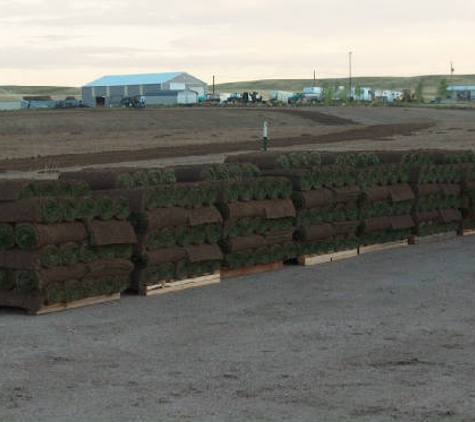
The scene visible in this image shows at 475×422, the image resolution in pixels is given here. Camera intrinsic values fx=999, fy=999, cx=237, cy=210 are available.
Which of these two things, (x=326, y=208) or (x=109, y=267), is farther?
(x=326, y=208)

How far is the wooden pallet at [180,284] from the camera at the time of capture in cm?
1479

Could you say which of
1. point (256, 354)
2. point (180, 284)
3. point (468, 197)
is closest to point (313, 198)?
point (180, 284)

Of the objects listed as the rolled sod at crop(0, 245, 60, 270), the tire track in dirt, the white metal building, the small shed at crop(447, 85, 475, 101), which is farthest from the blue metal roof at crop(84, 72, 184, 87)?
the rolled sod at crop(0, 245, 60, 270)

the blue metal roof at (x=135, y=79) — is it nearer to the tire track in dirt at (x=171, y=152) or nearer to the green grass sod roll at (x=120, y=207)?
the tire track in dirt at (x=171, y=152)

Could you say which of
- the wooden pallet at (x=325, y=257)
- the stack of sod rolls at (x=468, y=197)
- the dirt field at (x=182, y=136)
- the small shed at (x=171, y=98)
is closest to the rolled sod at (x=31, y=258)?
the wooden pallet at (x=325, y=257)

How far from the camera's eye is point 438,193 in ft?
68.9

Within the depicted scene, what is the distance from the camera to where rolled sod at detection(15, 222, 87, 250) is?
42.7 feet

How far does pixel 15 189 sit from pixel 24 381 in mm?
4619

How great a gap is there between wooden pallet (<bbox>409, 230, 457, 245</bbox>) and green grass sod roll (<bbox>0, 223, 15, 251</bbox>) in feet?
32.5

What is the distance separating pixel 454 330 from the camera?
1198 cm

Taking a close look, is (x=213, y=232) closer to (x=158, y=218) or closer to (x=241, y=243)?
(x=241, y=243)

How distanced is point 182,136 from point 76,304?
44.9 meters

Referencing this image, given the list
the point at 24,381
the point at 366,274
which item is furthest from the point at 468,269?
the point at 24,381

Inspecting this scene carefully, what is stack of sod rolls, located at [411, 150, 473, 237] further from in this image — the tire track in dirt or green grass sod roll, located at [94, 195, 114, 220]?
the tire track in dirt
